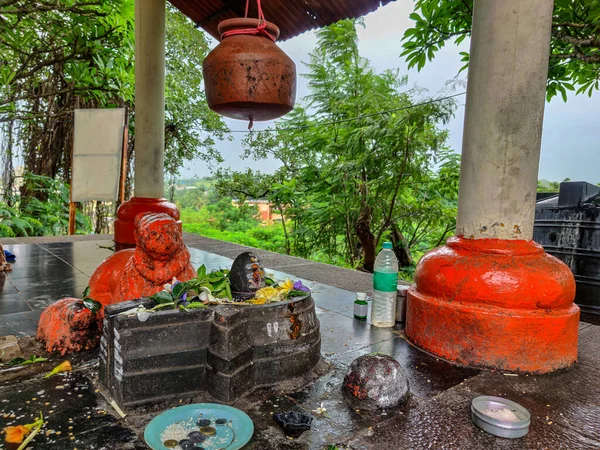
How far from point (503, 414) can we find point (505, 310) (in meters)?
0.68

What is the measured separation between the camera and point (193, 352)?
175 cm

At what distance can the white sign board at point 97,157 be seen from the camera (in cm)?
712

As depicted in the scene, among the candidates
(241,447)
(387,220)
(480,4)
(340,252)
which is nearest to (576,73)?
(480,4)

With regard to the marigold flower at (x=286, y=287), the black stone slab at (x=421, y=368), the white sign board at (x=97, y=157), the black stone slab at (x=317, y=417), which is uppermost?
the white sign board at (x=97, y=157)

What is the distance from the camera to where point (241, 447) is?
4.59 ft

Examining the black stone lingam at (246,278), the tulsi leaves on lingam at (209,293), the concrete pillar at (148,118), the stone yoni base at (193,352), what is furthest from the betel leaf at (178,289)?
the concrete pillar at (148,118)

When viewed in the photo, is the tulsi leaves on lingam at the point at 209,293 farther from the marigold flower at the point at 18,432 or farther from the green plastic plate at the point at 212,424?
the marigold flower at the point at 18,432

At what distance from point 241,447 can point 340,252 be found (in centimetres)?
873

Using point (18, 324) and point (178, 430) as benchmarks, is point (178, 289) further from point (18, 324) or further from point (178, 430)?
point (18, 324)

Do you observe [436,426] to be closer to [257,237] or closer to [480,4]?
[480,4]

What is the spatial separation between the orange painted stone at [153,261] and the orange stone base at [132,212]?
270 cm

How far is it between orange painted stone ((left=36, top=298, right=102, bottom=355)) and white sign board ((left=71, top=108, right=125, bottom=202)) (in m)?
5.40

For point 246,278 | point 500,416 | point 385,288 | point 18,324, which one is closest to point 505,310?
point 500,416

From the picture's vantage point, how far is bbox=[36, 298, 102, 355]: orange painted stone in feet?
7.19
